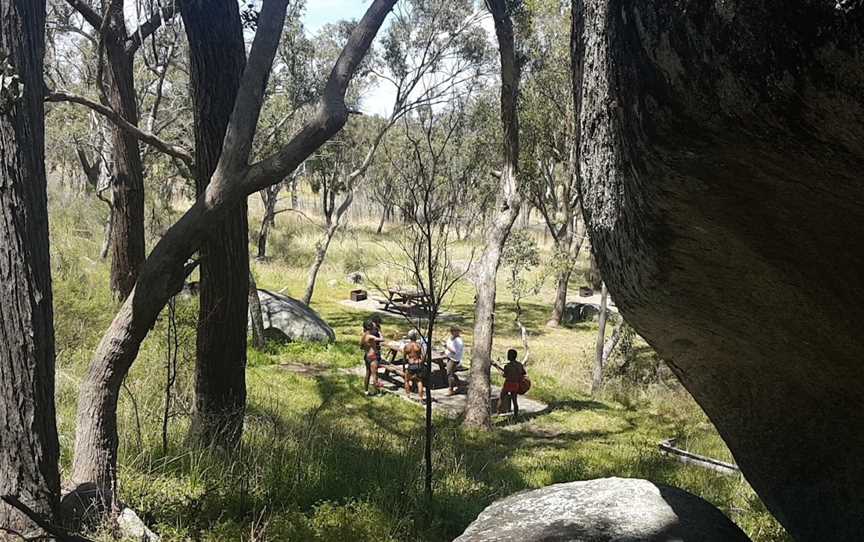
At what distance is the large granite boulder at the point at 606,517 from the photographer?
327 cm

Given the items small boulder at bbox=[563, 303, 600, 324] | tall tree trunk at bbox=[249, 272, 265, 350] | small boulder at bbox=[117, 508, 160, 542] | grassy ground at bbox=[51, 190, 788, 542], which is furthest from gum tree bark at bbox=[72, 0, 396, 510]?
small boulder at bbox=[563, 303, 600, 324]

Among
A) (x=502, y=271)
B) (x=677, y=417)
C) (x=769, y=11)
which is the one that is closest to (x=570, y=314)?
(x=502, y=271)

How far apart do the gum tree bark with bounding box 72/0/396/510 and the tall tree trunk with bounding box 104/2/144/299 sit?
4795 mm

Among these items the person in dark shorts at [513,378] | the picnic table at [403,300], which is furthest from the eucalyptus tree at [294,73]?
the person in dark shorts at [513,378]

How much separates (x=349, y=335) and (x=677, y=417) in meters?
7.73

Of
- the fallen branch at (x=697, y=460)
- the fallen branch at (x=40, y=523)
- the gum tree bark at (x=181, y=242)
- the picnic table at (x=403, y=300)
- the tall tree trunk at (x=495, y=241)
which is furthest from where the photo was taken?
the picnic table at (x=403, y=300)

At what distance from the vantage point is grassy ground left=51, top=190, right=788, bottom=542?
4.59m

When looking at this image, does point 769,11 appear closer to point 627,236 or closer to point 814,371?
point 627,236

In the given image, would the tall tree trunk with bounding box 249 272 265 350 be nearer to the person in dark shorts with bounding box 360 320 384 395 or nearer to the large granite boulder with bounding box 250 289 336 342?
the large granite boulder with bounding box 250 289 336 342

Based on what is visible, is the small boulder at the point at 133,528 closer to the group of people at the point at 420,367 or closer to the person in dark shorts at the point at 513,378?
the group of people at the point at 420,367

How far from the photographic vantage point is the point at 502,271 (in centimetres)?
2888

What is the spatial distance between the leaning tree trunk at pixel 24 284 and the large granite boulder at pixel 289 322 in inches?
424

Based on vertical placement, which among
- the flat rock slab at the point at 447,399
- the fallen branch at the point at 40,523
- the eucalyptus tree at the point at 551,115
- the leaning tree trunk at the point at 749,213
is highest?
the eucalyptus tree at the point at 551,115

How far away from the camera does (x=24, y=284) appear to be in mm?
3359
